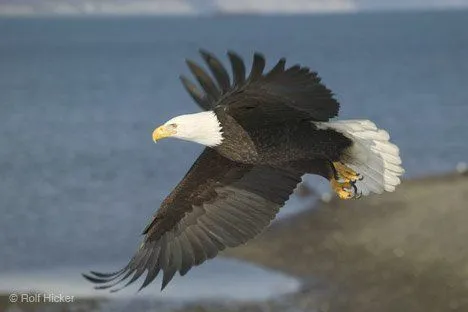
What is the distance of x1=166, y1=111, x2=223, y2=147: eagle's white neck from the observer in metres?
4.06

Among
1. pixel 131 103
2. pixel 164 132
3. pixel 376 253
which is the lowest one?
pixel 164 132

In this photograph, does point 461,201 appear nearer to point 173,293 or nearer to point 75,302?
point 173,293

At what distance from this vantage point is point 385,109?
68.3 ft

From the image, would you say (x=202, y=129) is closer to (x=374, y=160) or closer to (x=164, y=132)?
(x=164, y=132)

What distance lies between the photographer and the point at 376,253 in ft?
32.9

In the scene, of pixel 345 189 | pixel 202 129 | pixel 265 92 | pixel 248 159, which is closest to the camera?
pixel 265 92

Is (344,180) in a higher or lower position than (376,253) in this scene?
lower

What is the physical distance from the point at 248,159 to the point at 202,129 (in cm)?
24

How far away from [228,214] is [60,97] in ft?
67.1

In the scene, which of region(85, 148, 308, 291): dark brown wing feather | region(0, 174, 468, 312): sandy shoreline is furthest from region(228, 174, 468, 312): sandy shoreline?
region(85, 148, 308, 291): dark brown wing feather

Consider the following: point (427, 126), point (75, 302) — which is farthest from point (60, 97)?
point (75, 302)

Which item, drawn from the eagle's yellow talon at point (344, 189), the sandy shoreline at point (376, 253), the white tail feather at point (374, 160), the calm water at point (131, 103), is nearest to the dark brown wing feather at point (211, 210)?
the eagle's yellow talon at point (344, 189)

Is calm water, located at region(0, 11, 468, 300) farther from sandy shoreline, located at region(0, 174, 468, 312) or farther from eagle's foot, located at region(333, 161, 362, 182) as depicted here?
eagle's foot, located at region(333, 161, 362, 182)

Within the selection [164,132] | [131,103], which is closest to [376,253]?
[164,132]
